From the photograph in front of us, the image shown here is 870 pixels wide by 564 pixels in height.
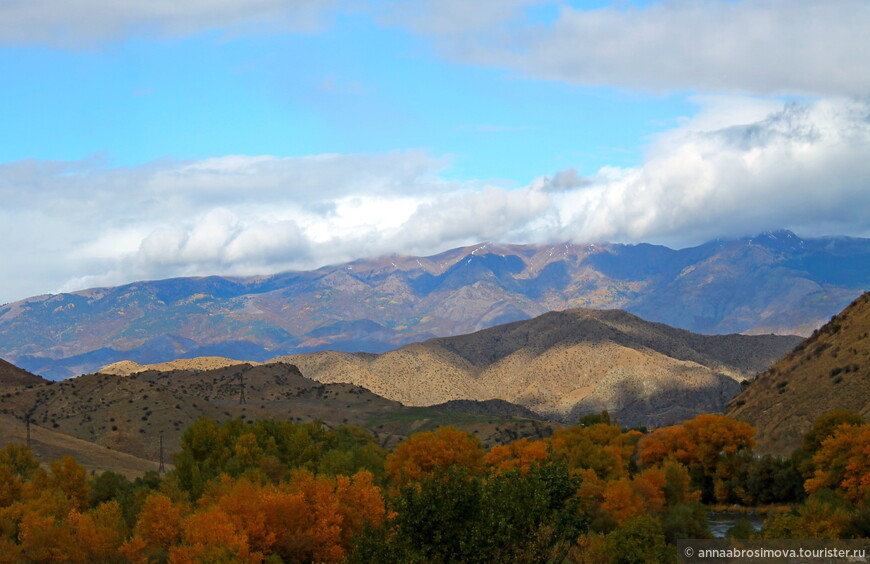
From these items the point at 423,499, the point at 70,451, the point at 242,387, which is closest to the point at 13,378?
the point at 242,387

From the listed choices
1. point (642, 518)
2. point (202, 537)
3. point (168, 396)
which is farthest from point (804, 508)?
point (168, 396)

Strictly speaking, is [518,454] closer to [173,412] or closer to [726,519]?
[726,519]

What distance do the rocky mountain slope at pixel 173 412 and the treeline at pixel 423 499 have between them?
2083 centimetres

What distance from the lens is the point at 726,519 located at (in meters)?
77.1

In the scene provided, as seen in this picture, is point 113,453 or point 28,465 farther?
point 113,453

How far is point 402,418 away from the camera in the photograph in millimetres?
152375

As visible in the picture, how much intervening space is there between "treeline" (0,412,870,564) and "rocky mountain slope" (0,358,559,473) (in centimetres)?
2083

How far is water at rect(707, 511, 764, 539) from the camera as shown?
230 feet

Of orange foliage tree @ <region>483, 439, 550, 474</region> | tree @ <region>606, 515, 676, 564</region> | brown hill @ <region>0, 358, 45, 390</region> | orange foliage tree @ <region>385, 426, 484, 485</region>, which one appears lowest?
tree @ <region>606, 515, 676, 564</region>

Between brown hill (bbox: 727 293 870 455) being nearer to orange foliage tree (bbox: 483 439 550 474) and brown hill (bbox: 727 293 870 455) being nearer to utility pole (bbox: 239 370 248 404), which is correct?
orange foliage tree (bbox: 483 439 550 474)

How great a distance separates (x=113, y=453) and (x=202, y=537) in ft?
181

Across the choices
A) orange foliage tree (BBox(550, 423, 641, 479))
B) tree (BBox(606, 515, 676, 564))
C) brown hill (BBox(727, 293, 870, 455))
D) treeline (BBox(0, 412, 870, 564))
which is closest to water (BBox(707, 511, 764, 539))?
treeline (BBox(0, 412, 870, 564))

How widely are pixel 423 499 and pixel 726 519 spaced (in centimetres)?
5098

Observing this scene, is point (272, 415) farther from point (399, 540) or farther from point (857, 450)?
point (399, 540)
